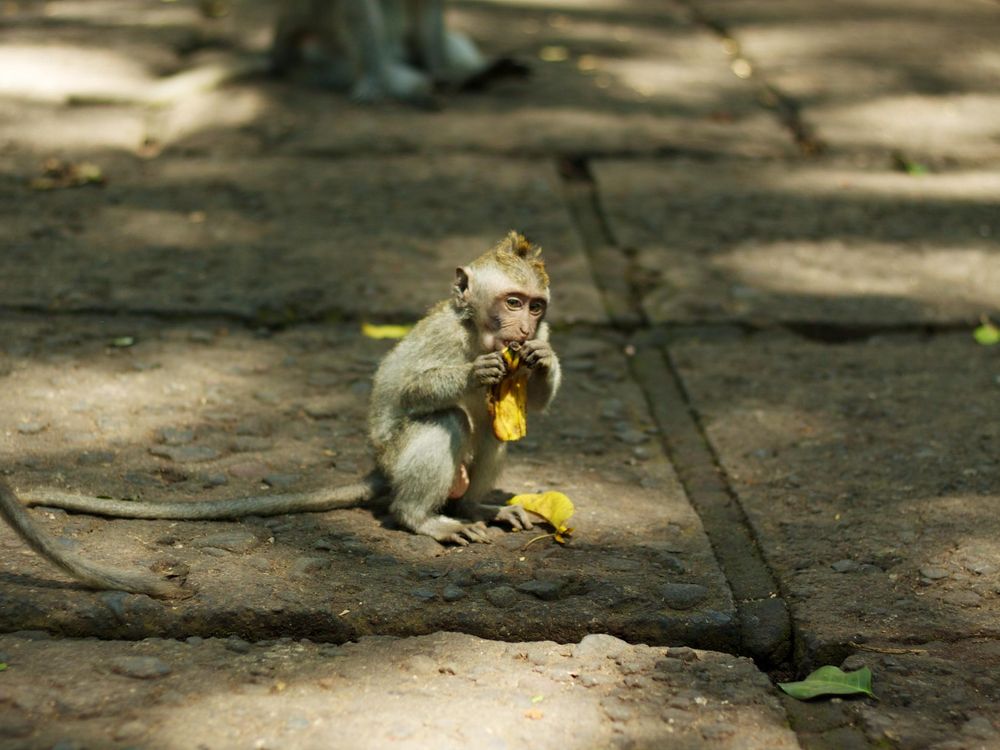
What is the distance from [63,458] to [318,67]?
4.05 m

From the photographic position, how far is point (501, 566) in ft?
9.70

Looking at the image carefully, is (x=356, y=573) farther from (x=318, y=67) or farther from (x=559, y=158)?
(x=318, y=67)

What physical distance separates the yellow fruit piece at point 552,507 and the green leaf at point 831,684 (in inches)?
26.7

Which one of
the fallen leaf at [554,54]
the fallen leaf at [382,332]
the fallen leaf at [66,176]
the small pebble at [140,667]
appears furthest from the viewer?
the fallen leaf at [554,54]

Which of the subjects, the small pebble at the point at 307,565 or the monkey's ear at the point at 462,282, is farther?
the monkey's ear at the point at 462,282

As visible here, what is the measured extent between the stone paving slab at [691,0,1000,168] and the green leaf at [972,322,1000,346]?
1.71 metres

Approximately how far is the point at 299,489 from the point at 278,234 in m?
1.84

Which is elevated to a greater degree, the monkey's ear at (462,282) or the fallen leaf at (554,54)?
the monkey's ear at (462,282)

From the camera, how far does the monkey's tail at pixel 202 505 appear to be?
9.79ft

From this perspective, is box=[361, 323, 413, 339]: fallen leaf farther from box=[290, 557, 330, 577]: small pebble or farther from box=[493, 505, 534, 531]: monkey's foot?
box=[290, 557, 330, 577]: small pebble

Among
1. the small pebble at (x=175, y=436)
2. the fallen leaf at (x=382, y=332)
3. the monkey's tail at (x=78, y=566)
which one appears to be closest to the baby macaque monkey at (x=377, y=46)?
the fallen leaf at (x=382, y=332)

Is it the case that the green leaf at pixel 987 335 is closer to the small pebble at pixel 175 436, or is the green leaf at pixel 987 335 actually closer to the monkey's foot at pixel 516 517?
the monkey's foot at pixel 516 517

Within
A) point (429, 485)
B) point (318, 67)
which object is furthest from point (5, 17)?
point (429, 485)

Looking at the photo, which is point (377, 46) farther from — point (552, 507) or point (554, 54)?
point (552, 507)
